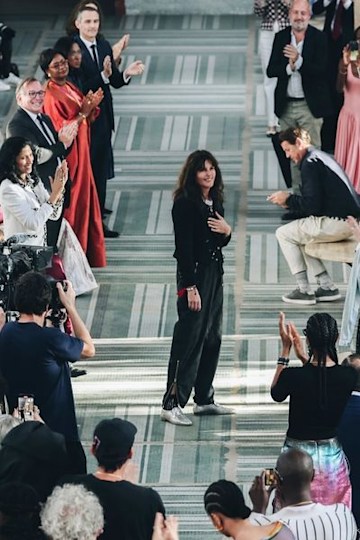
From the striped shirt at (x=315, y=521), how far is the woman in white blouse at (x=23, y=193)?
3.46 meters

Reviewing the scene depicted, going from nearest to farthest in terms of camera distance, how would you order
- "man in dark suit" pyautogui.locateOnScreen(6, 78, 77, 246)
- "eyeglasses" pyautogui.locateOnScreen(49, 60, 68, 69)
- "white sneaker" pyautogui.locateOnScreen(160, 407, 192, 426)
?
1. "white sneaker" pyautogui.locateOnScreen(160, 407, 192, 426)
2. "man in dark suit" pyautogui.locateOnScreen(6, 78, 77, 246)
3. "eyeglasses" pyautogui.locateOnScreen(49, 60, 68, 69)

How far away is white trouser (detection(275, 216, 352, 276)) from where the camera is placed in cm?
1008

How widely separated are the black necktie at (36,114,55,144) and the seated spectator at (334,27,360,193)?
229 cm

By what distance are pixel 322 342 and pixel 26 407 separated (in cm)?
123

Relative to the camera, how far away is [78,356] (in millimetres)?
7164

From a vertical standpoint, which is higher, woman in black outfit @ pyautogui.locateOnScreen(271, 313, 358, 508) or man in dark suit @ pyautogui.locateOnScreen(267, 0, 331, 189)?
woman in black outfit @ pyautogui.locateOnScreen(271, 313, 358, 508)

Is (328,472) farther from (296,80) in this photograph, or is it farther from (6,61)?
(6,61)

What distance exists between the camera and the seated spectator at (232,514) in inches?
227

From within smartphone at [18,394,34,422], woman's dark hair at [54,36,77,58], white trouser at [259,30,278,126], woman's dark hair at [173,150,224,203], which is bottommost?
white trouser at [259,30,278,126]

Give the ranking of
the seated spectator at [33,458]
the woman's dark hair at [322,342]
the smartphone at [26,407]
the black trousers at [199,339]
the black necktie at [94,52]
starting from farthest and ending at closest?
the black necktie at [94,52], the black trousers at [199,339], the woman's dark hair at [322,342], the smartphone at [26,407], the seated spectator at [33,458]

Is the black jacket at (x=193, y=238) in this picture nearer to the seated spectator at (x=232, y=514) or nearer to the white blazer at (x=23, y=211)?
the white blazer at (x=23, y=211)

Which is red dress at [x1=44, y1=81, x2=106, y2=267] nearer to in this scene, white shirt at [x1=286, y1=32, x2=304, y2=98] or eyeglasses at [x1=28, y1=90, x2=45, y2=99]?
eyeglasses at [x1=28, y1=90, x2=45, y2=99]

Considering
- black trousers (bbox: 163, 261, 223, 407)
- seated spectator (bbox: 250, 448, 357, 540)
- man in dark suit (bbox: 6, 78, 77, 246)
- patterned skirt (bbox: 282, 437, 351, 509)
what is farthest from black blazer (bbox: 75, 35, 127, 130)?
seated spectator (bbox: 250, 448, 357, 540)

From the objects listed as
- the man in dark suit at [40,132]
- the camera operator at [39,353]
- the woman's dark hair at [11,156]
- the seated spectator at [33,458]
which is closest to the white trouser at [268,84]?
the man in dark suit at [40,132]
